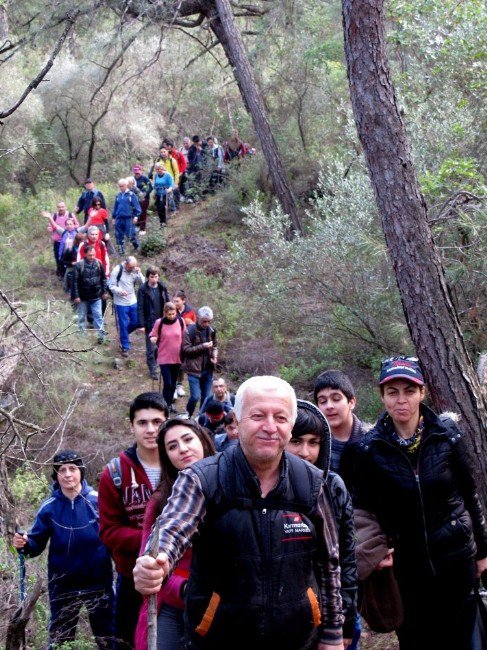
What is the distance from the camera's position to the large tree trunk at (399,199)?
653 cm

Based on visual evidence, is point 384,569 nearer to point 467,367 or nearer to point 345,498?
point 345,498

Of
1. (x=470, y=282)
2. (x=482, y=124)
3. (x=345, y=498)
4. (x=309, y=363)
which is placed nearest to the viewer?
(x=345, y=498)

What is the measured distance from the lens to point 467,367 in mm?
6473

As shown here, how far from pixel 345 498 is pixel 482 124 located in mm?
9359

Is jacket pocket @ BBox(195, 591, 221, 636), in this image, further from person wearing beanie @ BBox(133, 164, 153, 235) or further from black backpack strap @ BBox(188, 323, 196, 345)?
person wearing beanie @ BBox(133, 164, 153, 235)

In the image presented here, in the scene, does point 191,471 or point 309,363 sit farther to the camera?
point 309,363

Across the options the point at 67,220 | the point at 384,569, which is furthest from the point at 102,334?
the point at 384,569

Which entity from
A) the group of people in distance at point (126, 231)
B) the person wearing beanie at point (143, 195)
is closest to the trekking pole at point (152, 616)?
the group of people in distance at point (126, 231)

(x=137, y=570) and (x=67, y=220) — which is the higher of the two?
(x=67, y=220)

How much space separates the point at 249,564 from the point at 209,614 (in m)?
0.25

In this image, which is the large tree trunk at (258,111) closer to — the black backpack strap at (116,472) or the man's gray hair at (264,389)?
the black backpack strap at (116,472)

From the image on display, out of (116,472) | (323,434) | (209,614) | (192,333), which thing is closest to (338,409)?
(323,434)

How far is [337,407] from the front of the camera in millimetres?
4746

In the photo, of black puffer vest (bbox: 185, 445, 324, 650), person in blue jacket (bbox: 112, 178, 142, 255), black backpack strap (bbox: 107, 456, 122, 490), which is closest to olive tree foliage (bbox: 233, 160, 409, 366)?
person in blue jacket (bbox: 112, 178, 142, 255)
